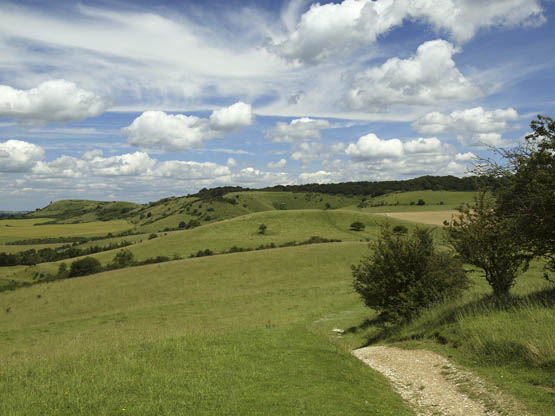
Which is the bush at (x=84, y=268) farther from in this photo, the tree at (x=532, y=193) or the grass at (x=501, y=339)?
the tree at (x=532, y=193)

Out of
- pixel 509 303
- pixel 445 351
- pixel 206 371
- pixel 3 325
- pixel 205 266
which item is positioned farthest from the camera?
pixel 205 266

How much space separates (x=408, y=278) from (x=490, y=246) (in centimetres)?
509

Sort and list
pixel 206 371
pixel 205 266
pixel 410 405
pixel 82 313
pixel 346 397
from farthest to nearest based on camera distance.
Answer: pixel 205 266 → pixel 82 313 → pixel 206 371 → pixel 410 405 → pixel 346 397

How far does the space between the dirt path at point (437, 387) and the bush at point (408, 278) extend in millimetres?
5869

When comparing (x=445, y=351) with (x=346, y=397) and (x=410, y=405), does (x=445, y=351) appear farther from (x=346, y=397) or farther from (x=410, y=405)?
(x=346, y=397)

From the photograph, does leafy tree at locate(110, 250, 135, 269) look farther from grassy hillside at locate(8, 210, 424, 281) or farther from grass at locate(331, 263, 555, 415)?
grass at locate(331, 263, 555, 415)

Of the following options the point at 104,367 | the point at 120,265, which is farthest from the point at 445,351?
the point at 120,265

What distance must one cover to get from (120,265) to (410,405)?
253ft

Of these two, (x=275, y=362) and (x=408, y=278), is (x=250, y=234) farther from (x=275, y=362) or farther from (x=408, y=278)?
(x=275, y=362)

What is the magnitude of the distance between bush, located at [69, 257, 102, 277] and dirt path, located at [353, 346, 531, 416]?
7300 cm

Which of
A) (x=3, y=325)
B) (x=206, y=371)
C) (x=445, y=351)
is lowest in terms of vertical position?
(x=3, y=325)

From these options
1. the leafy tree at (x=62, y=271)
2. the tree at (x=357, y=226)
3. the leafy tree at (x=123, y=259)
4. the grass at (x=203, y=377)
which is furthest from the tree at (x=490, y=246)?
the tree at (x=357, y=226)

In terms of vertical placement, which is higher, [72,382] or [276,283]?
[72,382]

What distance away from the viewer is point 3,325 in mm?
42312
